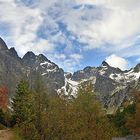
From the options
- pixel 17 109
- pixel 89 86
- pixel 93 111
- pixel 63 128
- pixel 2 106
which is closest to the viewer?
pixel 63 128

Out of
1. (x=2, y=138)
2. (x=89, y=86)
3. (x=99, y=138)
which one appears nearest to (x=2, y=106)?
(x=2, y=138)

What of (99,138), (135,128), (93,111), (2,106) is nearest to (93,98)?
(93,111)

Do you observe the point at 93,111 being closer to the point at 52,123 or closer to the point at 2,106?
the point at 52,123

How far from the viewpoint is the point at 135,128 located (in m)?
85.7

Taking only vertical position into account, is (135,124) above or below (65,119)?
above

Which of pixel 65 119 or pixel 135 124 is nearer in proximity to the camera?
pixel 65 119

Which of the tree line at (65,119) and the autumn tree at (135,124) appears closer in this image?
the tree line at (65,119)

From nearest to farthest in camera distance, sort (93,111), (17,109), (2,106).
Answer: (93,111), (17,109), (2,106)

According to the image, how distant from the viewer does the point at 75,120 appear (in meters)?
68.1

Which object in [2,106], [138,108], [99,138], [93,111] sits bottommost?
[99,138]

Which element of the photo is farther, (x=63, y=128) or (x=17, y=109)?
(x=17, y=109)

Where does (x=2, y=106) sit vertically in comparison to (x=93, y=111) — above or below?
above

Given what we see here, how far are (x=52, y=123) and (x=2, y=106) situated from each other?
3626cm

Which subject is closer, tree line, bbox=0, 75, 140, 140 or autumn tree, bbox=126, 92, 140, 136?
tree line, bbox=0, 75, 140, 140
